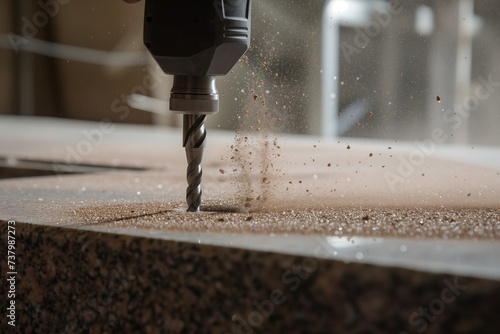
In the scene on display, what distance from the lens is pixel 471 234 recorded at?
480mm

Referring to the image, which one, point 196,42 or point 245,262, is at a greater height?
point 196,42

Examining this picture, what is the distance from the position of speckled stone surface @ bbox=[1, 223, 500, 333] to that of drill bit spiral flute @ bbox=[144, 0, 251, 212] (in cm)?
16

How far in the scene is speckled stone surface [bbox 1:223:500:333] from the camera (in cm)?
37

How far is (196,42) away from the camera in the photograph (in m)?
0.56

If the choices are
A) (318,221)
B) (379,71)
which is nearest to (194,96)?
(318,221)

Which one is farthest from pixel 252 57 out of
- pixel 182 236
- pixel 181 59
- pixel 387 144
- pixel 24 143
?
pixel 24 143

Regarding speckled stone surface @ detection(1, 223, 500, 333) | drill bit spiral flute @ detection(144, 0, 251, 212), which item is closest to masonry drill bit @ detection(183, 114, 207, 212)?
drill bit spiral flute @ detection(144, 0, 251, 212)

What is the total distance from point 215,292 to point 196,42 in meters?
0.21

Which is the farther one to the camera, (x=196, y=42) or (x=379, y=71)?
(x=379, y=71)

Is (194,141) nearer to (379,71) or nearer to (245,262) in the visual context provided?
(245,262)

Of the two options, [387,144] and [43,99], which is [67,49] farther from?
[387,144]

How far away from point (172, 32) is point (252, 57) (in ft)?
0.64

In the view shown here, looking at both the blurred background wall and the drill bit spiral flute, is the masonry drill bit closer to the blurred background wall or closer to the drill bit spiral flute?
the drill bit spiral flute

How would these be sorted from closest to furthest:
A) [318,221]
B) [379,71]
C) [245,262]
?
[245,262]
[318,221]
[379,71]
